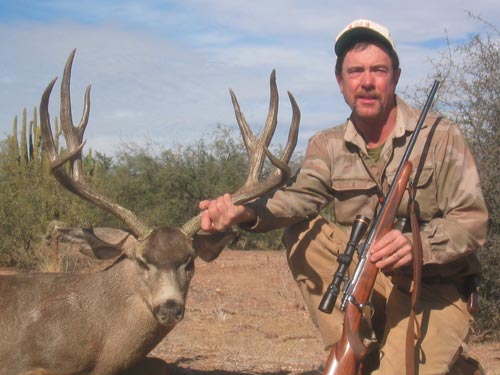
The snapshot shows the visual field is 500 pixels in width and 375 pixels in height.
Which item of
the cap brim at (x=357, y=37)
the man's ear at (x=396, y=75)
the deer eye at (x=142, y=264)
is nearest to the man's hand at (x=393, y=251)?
the man's ear at (x=396, y=75)

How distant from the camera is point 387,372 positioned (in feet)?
16.1

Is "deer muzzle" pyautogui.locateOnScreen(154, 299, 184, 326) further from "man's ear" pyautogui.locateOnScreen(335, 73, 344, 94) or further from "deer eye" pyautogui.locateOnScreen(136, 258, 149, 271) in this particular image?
"man's ear" pyautogui.locateOnScreen(335, 73, 344, 94)

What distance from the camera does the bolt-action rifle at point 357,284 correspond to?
4.55m

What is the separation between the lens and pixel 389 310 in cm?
522

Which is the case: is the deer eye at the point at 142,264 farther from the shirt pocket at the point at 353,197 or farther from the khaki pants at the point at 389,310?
the shirt pocket at the point at 353,197

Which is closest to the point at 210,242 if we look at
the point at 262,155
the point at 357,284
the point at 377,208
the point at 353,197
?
the point at 262,155

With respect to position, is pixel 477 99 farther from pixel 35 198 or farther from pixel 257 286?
pixel 35 198

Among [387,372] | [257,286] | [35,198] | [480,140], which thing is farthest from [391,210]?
[35,198]

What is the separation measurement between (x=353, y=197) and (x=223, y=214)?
3.27 feet

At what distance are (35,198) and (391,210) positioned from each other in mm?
13259

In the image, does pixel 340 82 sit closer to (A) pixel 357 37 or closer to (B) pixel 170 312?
(A) pixel 357 37

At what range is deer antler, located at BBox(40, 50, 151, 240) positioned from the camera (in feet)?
19.3

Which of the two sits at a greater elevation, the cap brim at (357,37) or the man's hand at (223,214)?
the cap brim at (357,37)

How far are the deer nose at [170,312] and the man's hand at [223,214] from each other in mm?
626
